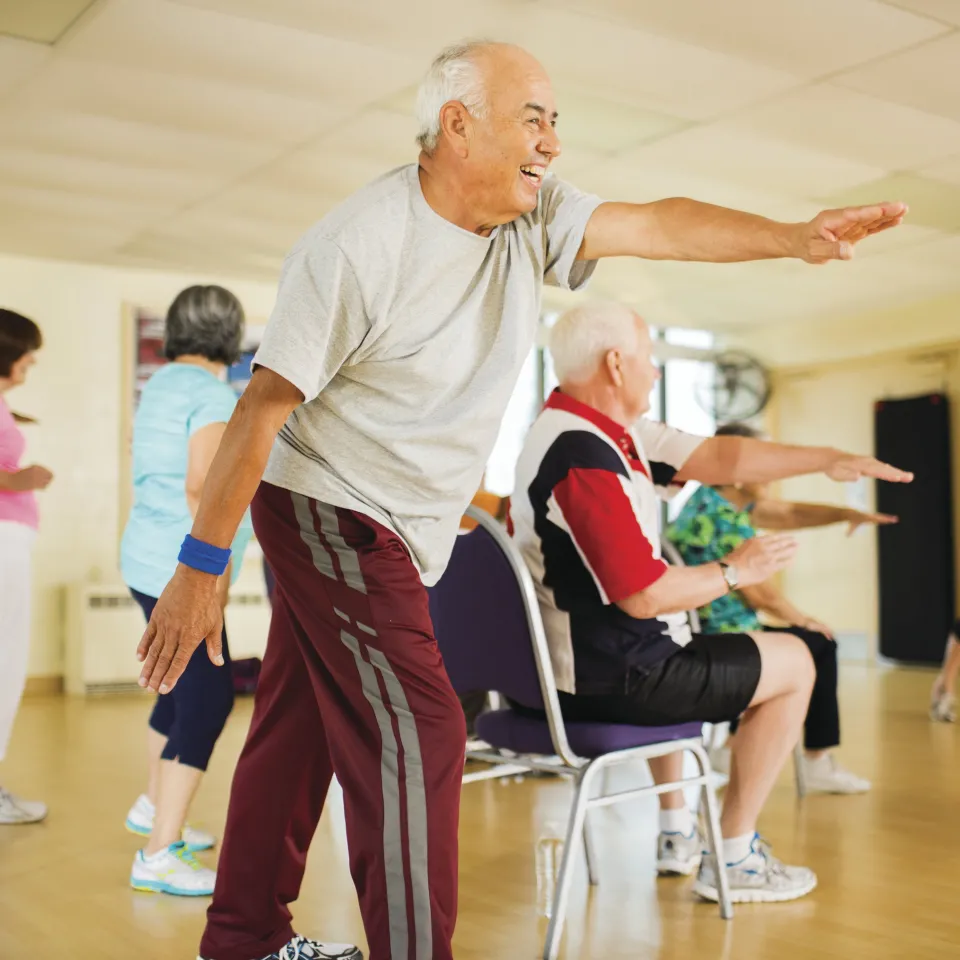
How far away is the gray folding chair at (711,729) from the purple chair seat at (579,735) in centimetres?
71

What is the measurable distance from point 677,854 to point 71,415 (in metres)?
5.26

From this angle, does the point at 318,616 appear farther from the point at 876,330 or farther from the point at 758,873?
the point at 876,330

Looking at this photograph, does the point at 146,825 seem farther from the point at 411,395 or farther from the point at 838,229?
→ the point at 838,229

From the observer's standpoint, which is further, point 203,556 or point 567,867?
point 567,867

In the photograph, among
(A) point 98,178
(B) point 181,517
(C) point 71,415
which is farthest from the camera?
(C) point 71,415

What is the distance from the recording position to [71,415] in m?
7.08

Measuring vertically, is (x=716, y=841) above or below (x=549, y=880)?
above

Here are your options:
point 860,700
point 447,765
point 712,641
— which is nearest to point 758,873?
point 712,641

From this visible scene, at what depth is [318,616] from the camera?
1.60 m

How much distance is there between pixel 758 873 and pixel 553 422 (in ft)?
3.40

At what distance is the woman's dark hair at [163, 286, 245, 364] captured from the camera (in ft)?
9.46

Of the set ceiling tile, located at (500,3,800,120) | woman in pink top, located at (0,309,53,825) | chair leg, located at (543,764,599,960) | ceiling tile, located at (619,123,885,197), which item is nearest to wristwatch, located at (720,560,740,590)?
chair leg, located at (543,764,599,960)

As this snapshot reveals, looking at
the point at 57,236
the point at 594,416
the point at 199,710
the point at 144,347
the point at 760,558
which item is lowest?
the point at 199,710

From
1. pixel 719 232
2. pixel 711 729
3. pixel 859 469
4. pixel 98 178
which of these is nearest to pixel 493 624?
pixel 859 469
